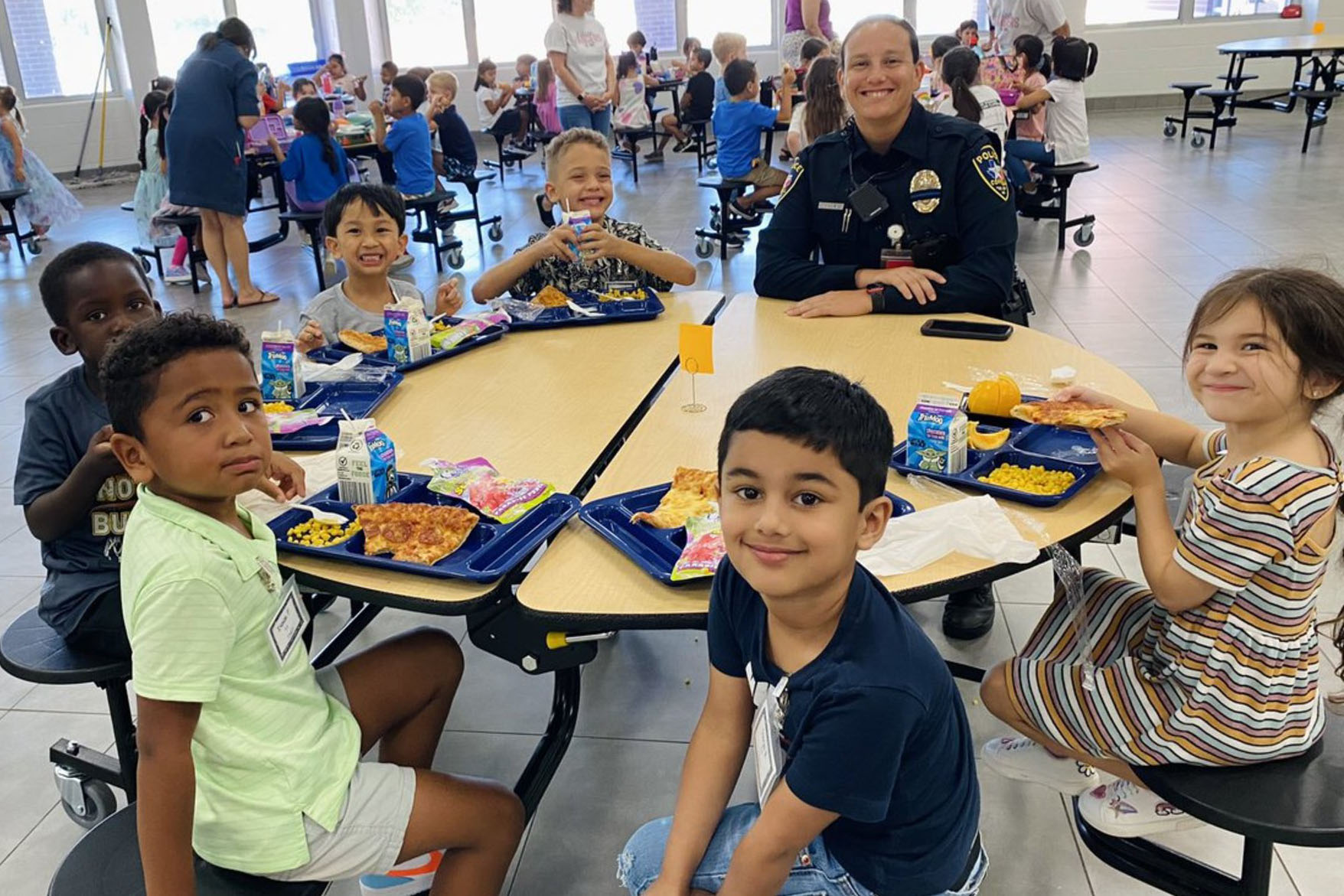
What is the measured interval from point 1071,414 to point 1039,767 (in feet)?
1.97

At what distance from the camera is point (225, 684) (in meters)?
1.31

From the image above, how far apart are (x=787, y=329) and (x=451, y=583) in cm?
140

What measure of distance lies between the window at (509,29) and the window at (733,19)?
1904 millimetres

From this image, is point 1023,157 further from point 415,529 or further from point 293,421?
point 415,529

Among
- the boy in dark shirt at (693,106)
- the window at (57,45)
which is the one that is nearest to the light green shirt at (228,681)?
the boy in dark shirt at (693,106)

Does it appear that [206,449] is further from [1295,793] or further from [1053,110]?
[1053,110]

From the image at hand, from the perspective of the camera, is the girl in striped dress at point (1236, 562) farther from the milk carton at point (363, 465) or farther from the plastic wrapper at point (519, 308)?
the plastic wrapper at point (519, 308)

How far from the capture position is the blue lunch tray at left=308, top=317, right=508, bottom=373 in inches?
96.2

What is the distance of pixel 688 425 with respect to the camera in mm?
2025

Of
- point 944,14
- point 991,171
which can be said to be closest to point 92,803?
point 991,171

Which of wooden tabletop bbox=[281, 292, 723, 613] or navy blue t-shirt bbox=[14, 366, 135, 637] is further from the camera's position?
navy blue t-shirt bbox=[14, 366, 135, 637]

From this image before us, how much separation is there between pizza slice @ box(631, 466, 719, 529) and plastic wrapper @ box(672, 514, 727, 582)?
0.04m

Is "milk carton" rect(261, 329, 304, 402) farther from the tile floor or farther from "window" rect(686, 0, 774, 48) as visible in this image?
"window" rect(686, 0, 774, 48)

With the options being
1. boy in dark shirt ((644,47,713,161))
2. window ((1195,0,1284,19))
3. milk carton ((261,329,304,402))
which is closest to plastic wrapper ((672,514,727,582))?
milk carton ((261,329,304,402))
